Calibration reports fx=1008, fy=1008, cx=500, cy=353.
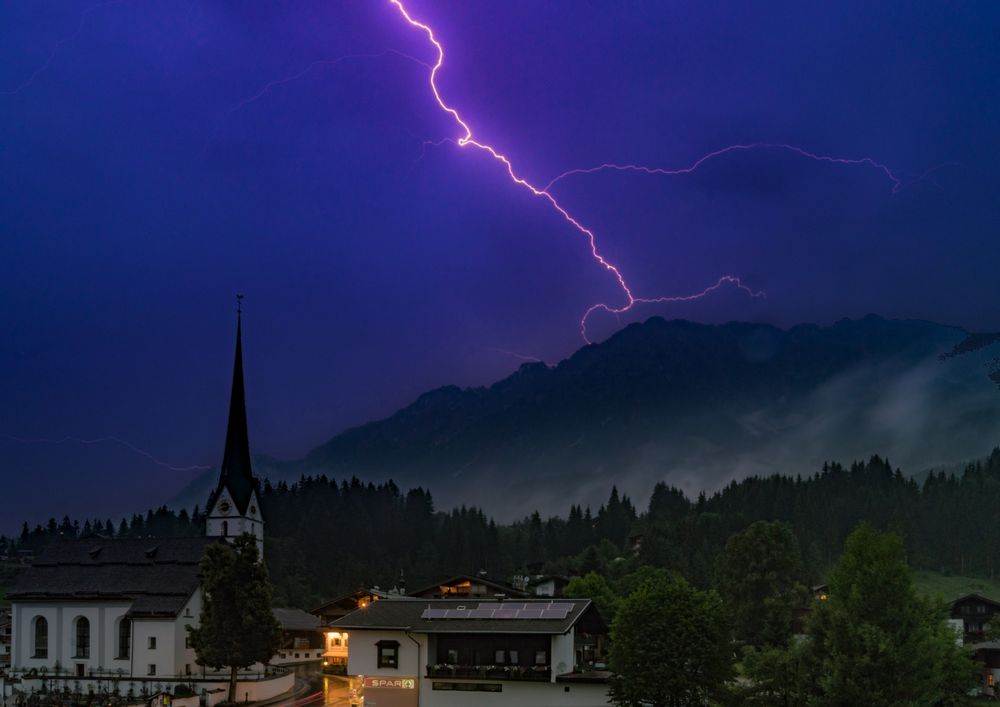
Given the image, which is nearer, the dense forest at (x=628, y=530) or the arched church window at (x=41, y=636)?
the arched church window at (x=41, y=636)

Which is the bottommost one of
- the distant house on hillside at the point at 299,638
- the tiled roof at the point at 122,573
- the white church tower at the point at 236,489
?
the distant house on hillside at the point at 299,638

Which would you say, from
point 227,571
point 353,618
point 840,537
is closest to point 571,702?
point 353,618

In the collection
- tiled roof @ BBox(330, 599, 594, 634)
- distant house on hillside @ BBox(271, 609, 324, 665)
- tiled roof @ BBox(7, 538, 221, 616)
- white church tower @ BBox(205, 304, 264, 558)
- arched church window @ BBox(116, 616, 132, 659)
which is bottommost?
distant house on hillside @ BBox(271, 609, 324, 665)

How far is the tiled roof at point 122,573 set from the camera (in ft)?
212

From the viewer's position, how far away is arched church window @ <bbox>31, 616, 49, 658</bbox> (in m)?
67.6

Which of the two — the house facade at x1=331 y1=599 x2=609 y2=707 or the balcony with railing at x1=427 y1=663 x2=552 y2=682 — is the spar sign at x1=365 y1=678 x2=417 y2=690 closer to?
the house facade at x1=331 y1=599 x2=609 y2=707

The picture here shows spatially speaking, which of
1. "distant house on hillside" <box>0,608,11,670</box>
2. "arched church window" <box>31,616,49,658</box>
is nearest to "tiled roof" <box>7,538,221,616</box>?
"arched church window" <box>31,616,49,658</box>

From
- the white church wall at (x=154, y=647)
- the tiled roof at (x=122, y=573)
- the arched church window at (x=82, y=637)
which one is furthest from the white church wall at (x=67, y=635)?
the white church wall at (x=154, y=647)

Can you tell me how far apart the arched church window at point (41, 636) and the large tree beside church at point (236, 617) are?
18.7 meters

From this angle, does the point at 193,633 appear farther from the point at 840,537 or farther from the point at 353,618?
the point at 840,537

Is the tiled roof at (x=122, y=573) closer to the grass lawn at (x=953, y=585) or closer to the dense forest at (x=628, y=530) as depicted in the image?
the dense forest at (x=628, y=530)

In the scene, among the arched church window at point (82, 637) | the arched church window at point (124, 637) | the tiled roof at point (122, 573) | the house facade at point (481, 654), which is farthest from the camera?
the arched church window at point (82, 637)

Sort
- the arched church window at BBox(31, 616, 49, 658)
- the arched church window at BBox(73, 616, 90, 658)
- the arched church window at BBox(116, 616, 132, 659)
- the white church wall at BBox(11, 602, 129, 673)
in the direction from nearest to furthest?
the arched church window at BBox(116, 616, 132, 659), the white church wall at BBox(11, 602, 129, 673), the arched church window at BBox(73, 616, 90, 658), the arched church window at BBox(31, 616, 49, 658)

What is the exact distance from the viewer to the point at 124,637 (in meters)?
64.9
